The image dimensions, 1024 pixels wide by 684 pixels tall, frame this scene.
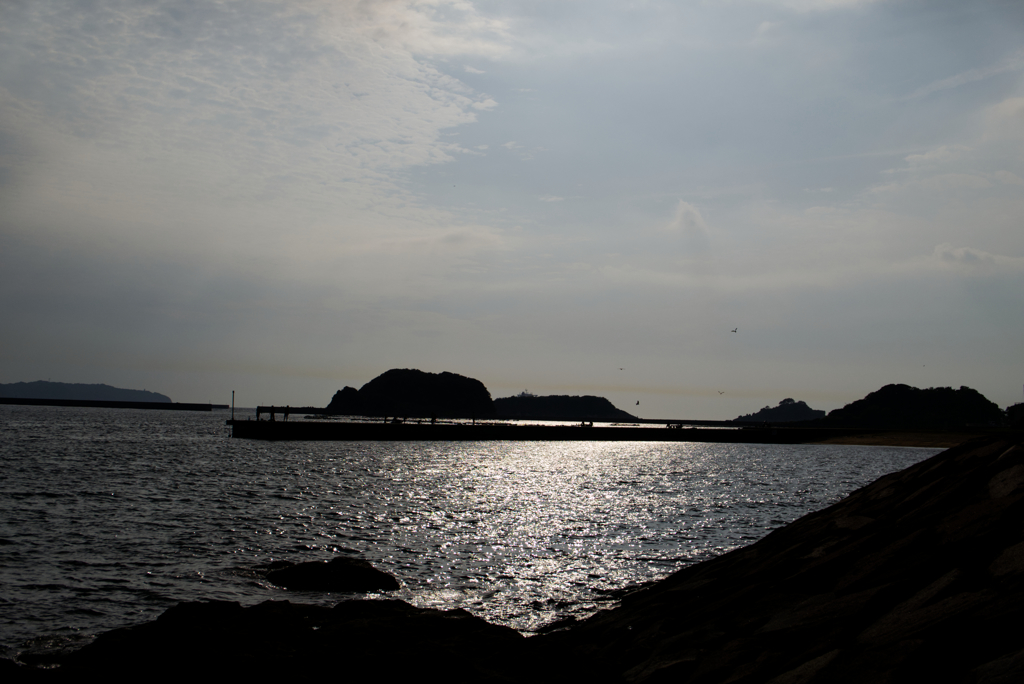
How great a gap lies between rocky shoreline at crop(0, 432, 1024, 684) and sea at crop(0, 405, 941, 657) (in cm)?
363

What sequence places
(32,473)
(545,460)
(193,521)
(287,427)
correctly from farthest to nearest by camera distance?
(287,427)
(545,460)
(32,473)
(193,521)

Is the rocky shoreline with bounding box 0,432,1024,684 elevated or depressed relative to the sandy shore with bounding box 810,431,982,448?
elevated

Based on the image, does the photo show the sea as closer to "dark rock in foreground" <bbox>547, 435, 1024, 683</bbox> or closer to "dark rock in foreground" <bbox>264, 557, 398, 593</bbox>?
"dark rock in foreground" <bbox>264, 557, 398, 593</bbox>

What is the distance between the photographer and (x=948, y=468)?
37.1ft

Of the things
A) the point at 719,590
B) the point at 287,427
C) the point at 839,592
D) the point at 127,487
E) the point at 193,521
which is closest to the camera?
the point at 839,592

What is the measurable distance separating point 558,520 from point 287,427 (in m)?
68.0

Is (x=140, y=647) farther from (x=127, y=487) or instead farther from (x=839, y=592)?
(x=127, y=487)

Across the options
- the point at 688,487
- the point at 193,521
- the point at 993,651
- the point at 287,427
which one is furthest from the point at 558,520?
the point at 287,427

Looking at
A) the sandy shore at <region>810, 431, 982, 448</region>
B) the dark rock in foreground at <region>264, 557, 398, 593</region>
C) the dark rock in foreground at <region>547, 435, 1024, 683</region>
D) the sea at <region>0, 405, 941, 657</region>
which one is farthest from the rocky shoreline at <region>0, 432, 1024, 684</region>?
the sandy shore at <region>810, 431, 982, 448</region>

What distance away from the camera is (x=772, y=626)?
828cm

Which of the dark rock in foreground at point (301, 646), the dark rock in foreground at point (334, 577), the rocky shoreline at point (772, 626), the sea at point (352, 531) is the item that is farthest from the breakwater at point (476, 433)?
the rocky shoreline at point (772, 626)

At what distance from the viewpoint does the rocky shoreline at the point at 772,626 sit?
641 cm

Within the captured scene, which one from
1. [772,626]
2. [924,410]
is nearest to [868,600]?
[772,626]

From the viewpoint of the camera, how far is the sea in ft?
50.2
